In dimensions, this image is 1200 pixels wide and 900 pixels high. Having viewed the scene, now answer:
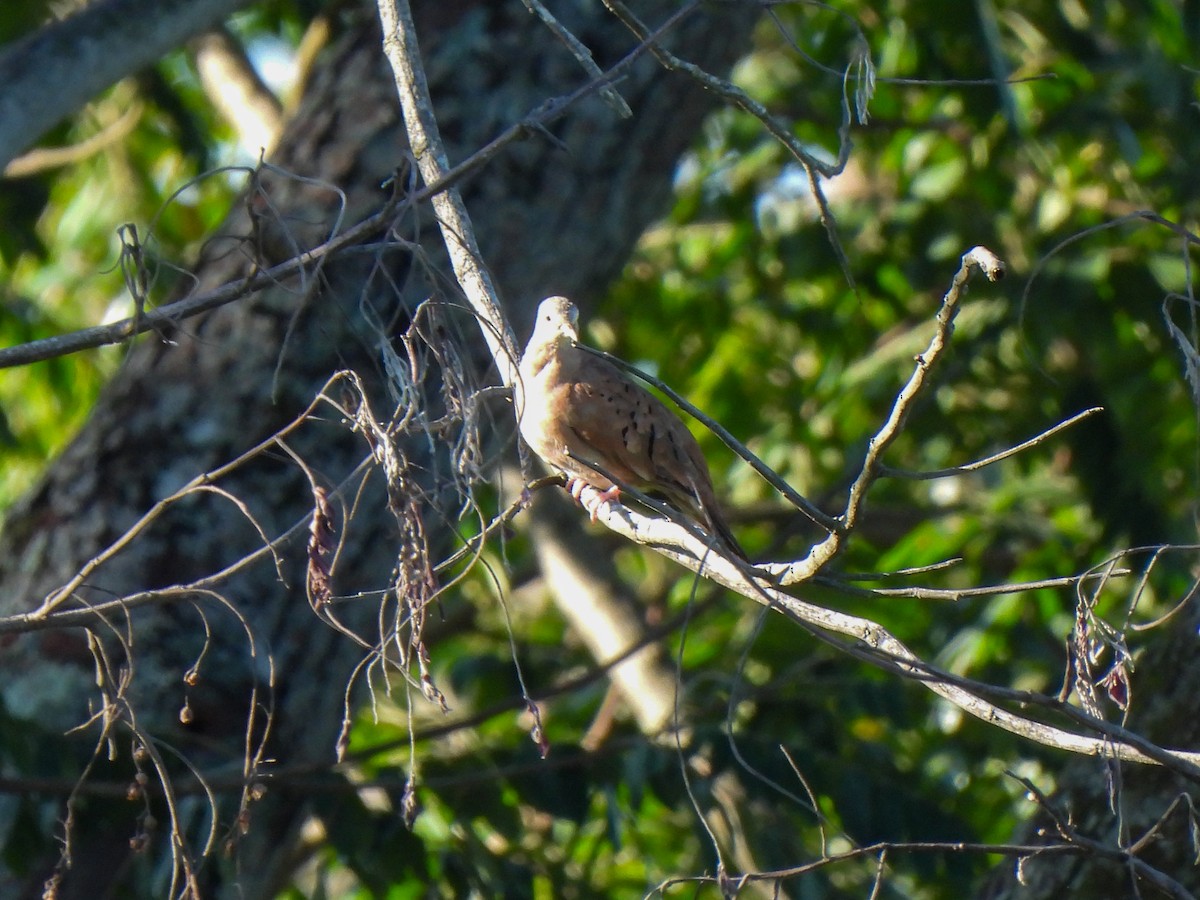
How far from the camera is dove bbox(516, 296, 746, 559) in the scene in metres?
3.57

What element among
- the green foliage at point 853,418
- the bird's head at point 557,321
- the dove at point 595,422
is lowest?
the green foliage at point 853,418

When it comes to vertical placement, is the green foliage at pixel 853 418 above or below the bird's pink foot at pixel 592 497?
below

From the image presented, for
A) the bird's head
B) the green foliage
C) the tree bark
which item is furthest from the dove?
the green foliage

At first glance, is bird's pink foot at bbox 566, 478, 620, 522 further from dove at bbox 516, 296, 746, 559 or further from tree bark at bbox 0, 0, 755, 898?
tree bark at bbox 0, 0, 755, 898

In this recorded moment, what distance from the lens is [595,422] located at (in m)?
3.72

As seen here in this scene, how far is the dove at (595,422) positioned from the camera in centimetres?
357

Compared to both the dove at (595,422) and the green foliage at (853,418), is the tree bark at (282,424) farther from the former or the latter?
the green foliage at (853,418)

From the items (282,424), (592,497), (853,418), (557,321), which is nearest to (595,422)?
(557,321)

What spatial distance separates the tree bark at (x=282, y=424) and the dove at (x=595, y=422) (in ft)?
1.16

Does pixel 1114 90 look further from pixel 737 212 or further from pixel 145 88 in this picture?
pixel 145 88

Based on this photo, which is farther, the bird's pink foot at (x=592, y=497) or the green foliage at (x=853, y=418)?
the green foliage at (x=853, y=418)

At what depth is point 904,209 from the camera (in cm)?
649

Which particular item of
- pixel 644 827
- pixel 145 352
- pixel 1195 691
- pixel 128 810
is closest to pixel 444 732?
pixel 128 810

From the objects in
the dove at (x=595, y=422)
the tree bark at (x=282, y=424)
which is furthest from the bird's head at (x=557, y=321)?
the tree bark at (x=282, y=424)
